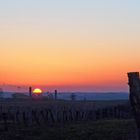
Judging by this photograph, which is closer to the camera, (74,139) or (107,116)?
(74,139)

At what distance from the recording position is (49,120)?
39.6 meters

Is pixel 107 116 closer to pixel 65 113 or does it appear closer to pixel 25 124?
pixel 65 113

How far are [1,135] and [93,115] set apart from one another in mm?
17788

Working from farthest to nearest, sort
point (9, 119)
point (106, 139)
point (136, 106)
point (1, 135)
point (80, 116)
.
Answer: point (80, 116)
point (9, 119)
point (1, 135)
point (106, 139)
point (136, 106)

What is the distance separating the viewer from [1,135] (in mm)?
27938

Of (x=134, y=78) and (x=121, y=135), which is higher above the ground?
(x=134, y=78)

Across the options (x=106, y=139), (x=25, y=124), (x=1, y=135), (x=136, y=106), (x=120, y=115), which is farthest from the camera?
(x=120, y=115)

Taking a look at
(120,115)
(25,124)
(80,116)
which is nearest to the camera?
(25,124)

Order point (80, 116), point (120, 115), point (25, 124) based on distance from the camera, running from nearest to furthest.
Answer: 1. point (25, 124)
2. point (80, 116)
3. point (120, 115)

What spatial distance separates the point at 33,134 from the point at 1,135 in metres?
1.75

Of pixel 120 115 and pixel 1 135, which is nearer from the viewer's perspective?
pixel 1 135

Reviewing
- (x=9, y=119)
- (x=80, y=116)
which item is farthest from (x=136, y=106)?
(x=80, y=116)

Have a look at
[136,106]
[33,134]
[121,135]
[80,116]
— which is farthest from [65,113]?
[136,106]

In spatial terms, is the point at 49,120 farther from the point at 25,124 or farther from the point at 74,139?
the point at 74,139
